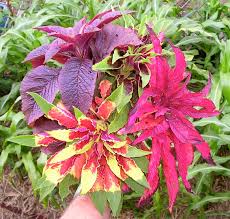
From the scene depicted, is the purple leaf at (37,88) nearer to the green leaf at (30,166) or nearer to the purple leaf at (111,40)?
the purple leaf at (111,40)

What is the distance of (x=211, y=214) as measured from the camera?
5.59ft

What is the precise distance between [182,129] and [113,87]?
20 cm

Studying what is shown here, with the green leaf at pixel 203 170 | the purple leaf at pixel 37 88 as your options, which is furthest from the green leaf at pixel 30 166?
the purple leaf at pixel 37 88

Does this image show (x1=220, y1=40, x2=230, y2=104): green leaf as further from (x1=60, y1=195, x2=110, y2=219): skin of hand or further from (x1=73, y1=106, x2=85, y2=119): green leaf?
(x1=73, y1=106, x2=85, y2=119): green leaf

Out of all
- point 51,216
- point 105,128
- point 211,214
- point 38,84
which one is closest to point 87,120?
point 105,128

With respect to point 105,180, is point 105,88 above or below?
above

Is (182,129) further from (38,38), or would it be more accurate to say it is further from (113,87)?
(38,38)

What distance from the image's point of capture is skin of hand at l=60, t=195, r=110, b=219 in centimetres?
101

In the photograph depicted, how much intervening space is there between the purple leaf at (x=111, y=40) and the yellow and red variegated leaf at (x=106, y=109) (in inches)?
4.2

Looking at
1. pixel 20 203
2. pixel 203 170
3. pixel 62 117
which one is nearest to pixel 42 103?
pixel 62 117

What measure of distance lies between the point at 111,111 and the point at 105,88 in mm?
65

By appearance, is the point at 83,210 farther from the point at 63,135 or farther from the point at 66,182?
the point at 63,135

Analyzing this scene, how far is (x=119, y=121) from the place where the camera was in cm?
88

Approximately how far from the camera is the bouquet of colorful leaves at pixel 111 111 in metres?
0.86
